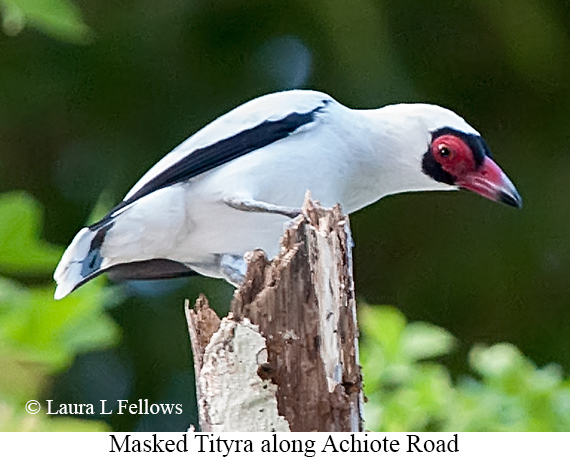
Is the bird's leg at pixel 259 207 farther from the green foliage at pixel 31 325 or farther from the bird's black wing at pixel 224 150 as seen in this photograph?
the green foliage at pixel 31 325

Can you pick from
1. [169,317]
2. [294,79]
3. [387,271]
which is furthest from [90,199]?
[387,271]

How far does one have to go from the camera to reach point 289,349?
2.61 feet

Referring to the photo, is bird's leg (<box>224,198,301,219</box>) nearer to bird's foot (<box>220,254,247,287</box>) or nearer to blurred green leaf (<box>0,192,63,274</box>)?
bird's foot (<box>220,254,247,287</box>)

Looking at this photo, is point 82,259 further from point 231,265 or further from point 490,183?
point 490,183

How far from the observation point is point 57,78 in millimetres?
1388

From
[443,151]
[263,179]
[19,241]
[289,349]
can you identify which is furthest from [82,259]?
[443,151]

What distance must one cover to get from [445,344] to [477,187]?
0.70 ft

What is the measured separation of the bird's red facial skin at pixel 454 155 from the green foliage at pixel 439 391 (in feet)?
0.64

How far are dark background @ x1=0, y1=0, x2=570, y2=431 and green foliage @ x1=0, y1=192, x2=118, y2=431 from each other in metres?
0.30

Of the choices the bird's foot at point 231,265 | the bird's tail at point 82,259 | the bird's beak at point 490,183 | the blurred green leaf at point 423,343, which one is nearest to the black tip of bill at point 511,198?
the bird's beak at point 490,183

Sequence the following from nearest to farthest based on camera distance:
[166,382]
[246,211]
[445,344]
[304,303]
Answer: [304,303] < [246,211] < [445,344] < [166,382]

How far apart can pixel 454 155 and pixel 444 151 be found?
13 mm

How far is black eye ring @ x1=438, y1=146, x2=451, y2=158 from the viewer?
3.77 ft

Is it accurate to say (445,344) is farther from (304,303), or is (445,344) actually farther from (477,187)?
(304,303)
